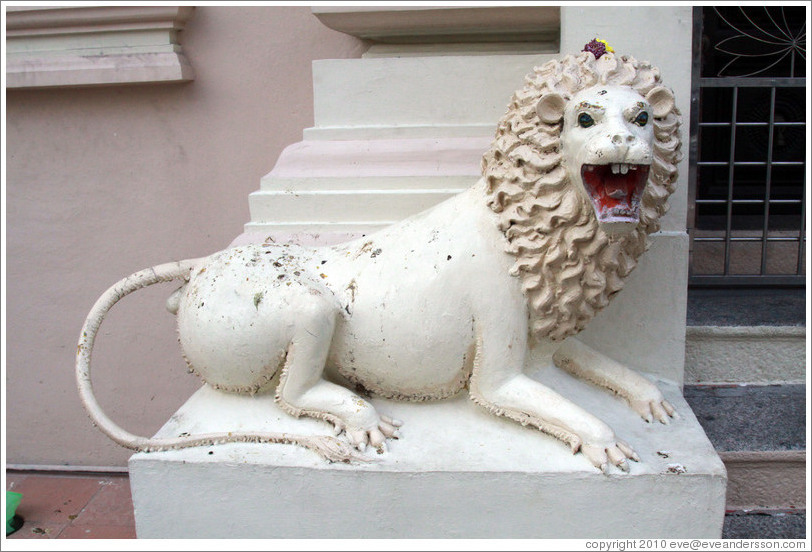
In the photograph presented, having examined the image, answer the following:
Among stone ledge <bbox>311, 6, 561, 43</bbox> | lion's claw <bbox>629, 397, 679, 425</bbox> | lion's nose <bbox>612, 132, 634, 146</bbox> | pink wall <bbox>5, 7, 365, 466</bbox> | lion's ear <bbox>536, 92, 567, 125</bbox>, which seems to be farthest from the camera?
pink wall <bbox>5, 7, 365, 466</bbox>

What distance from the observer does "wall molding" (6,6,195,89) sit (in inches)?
98.1

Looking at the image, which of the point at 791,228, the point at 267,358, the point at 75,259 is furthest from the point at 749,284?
the point at 75,259

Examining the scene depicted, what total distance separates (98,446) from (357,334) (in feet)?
5.77

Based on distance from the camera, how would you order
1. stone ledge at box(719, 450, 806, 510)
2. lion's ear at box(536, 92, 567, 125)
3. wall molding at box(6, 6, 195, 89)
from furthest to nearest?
wall molding at box(6, 6, 195, 89) → stone ledge at box(719, 450, 806, 510) → lion's ear at box(536, 92, 567, 125)

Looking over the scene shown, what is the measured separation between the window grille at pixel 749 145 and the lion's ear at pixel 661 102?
746mm

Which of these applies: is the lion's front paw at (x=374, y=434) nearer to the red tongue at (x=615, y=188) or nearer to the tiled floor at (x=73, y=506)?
the red tongue at (x=615, y=188)

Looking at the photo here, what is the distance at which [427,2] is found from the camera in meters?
2.07

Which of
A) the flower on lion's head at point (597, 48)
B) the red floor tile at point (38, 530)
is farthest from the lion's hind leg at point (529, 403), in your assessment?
the red floor tile at point (38, 530)

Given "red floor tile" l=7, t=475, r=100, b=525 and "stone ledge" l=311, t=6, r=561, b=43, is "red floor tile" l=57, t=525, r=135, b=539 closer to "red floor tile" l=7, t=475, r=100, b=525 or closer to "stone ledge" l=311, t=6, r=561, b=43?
"red floor tile" l=7, t=475, r=100, b=525

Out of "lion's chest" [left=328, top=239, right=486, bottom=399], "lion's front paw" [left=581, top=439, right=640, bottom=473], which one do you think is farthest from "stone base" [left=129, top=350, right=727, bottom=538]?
"lion's chest" [left=328, top=239, right=486, bottom=399]

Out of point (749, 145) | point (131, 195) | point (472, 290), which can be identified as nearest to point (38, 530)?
point (131, 195)

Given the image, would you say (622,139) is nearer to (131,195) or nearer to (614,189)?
(614,189)

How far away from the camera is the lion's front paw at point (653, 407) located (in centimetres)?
177

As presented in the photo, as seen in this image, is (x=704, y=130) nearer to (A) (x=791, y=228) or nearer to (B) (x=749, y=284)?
(A) (x=791, y=228)
